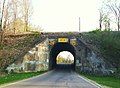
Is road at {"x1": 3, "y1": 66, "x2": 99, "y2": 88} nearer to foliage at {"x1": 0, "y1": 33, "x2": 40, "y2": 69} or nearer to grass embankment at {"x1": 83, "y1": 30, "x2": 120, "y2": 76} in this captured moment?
grass embankment at {"x1": 83, "y1": 30, "x2": 120, "y2": 76}

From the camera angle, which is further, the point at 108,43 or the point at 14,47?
the point at 14,47

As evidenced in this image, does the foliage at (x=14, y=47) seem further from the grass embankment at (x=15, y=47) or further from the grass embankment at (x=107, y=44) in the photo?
the grass embankment at (x=107, y=44)

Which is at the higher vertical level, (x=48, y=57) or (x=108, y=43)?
(x=108, y=43)

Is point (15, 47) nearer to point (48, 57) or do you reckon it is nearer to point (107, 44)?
point (48, 57)

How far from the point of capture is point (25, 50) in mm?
55125

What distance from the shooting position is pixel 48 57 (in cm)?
6000

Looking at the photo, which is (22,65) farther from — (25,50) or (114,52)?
(114,52)

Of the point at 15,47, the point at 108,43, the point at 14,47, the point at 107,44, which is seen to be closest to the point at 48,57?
the point at 15,47

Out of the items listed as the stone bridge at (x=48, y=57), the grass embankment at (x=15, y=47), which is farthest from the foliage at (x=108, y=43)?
the grass embankment at (x=15, y=47)

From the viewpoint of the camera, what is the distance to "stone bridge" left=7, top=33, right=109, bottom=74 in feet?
174

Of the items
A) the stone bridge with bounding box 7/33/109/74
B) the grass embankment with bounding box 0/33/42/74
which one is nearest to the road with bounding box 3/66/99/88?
the grass embankment with bounding box 0/33/42/74

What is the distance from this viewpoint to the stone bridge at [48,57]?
174 feet

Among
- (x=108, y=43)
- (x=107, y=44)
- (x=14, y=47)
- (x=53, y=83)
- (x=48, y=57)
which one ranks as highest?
(x=108, y=43)

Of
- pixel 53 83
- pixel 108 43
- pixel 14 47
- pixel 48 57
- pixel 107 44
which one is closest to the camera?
pixel 53 83
